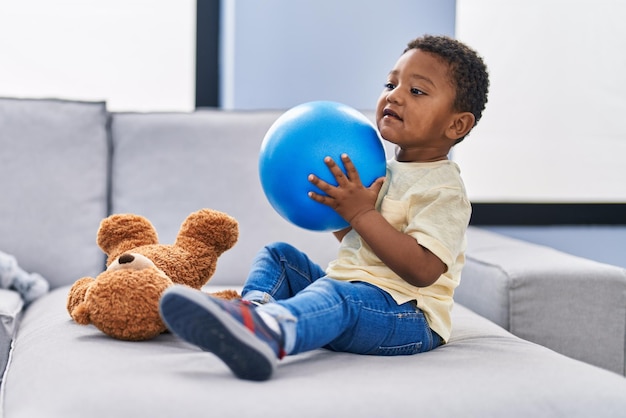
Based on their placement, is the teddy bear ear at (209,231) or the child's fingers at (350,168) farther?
the teddy bear ear at (209,231)

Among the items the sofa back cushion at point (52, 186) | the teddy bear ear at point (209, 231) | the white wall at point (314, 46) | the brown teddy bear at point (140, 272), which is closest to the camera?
the brown teddy bear at point (140, 272)

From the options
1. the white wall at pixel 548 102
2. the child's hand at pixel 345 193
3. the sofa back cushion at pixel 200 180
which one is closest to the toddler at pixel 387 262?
the child's hand at pixel 345 193

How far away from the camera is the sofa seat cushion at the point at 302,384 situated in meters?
1.06

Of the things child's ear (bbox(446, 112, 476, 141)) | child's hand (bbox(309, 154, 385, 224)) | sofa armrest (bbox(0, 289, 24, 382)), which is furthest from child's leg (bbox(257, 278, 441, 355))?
sofa armrest (bbox(0, 289, 24, 382))

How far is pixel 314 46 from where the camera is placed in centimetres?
265

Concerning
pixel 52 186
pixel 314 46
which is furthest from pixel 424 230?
pixel 314 46

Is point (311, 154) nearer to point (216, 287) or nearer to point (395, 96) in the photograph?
point (395, 96)

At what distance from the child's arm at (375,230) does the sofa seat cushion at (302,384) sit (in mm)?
159

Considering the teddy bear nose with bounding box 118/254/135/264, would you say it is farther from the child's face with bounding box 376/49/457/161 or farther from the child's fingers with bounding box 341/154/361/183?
the child's face with bounding box 376/49/457/161

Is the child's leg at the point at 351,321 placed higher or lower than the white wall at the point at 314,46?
lower

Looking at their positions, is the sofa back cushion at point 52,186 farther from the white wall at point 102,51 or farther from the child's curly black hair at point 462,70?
the child's curly black hair at point 462,70

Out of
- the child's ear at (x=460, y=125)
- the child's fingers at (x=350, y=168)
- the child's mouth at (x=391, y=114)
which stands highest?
the child's mouth at (x=391, y=114)

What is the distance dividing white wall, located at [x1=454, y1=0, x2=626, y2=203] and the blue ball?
1.57m

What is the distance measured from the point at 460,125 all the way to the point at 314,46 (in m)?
1.21
